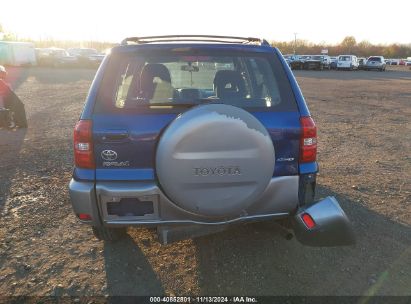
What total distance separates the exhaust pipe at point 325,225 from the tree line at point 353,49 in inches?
3289

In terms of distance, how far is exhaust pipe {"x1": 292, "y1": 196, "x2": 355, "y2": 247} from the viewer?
2621 mm

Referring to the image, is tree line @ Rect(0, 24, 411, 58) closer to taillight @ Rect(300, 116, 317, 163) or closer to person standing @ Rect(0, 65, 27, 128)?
person standing @ Rect(0, 65, 27, 128)

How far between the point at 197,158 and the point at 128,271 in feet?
3.99

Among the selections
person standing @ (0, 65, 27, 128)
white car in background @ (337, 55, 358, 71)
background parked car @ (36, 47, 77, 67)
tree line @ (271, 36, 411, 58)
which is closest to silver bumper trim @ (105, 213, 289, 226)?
person standing @ (0, 65, 27, 128)

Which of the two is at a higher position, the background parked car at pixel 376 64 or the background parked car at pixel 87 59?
the background parked car at pixel 87 59

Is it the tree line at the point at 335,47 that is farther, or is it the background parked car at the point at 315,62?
the tree line at the point at 335,47

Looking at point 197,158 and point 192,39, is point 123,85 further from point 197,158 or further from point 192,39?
point 197,158

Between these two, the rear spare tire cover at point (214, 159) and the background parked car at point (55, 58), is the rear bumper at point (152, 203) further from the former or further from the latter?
the background parked car at point (55, 58)

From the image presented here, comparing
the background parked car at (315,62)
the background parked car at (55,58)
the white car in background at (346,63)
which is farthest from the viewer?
the white car in background at (346,63)

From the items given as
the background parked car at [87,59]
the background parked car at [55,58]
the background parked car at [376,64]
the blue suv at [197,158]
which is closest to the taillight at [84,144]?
the blue suv at [197,158]

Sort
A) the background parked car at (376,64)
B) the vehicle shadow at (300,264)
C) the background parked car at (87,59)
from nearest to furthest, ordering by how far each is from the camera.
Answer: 1. the vehicle shadow at (300,264)
2. the background parked car at (87,59)
3. the background parked car at (376,64)

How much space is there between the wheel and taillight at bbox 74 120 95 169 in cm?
72

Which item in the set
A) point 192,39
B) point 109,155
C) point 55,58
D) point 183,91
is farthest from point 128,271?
point 55,58

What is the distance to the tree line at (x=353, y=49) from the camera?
83637 mm
